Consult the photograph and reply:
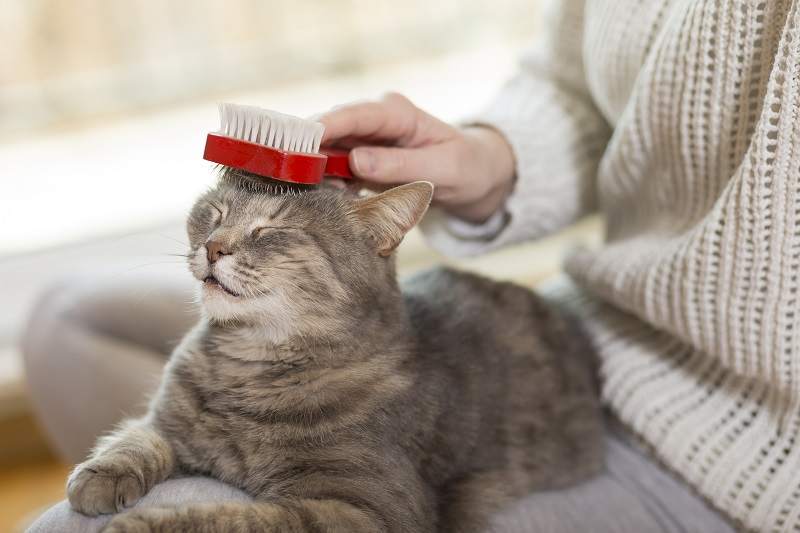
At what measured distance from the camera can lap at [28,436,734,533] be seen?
913mm

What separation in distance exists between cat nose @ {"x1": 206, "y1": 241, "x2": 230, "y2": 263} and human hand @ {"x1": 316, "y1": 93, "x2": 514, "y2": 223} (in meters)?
0.18

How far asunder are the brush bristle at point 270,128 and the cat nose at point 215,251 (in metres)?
0.12

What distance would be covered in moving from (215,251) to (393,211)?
213mm

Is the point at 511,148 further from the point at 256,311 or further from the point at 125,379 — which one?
the point at 125,379

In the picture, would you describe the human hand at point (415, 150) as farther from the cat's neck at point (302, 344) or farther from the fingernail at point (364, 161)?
the cat's neck at point (302, 344)

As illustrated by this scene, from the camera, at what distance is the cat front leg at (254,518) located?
2.33 ft

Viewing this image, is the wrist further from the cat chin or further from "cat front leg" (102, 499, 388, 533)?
"cat front leg" (102, 499, 388, 533)

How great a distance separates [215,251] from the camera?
859 millimetres

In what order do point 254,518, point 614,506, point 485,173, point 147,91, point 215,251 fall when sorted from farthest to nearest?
point 147,91 < point 485,173 < point 614,506 < point 215,251 < point 254,518

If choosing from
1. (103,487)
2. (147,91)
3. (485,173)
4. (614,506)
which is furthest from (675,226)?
(147,91)

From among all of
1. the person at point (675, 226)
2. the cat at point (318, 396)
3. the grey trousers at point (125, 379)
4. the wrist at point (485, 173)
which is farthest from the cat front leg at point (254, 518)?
the wrist at point (485, 173)

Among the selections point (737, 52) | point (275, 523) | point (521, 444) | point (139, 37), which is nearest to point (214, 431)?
point (275, 523)

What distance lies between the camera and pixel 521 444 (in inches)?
40.4

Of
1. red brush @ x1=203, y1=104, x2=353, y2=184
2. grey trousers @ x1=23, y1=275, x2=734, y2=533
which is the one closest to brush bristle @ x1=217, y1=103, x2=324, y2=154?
red brush @ x1=203, y1=104, x2=353, y2=184
